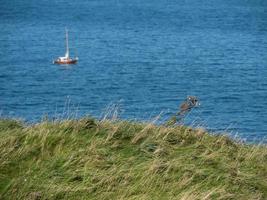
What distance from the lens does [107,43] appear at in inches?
4872

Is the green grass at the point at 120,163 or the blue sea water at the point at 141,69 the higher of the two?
the green grass at the point at 120,163

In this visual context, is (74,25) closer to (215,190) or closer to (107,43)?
(107,43)

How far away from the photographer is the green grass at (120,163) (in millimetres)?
7359

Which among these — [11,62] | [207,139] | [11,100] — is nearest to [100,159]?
[207,139]

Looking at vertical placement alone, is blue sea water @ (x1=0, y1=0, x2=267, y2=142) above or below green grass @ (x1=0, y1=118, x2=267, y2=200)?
below

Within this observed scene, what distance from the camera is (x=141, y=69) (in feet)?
309

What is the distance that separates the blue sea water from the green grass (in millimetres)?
22886

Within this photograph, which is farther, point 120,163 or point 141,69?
point 141,69

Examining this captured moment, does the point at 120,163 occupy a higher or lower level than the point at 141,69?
higher

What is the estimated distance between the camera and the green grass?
24.1 feet

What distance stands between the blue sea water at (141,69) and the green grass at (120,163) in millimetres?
22886

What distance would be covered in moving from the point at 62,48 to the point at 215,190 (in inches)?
4580

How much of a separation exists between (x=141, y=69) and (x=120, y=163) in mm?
85994

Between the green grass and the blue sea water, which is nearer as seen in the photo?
the green grass
